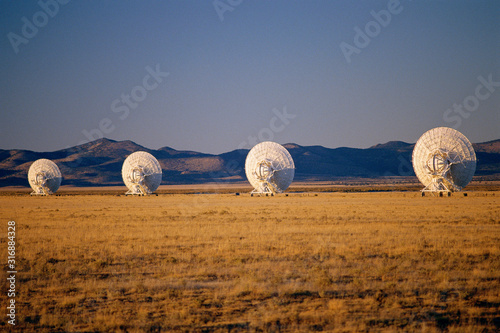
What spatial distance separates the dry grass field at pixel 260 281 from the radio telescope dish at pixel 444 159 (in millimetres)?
36861

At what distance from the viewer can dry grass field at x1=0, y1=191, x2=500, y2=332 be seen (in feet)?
32.0

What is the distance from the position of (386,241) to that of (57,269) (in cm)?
1362

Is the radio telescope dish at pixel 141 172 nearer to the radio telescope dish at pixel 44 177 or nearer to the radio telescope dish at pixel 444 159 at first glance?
the radio telescope dish at pixel 44 177

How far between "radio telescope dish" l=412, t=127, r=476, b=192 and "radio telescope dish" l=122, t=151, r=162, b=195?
40.8 meters

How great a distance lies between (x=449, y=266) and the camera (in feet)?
50.7

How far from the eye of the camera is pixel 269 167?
225 feet

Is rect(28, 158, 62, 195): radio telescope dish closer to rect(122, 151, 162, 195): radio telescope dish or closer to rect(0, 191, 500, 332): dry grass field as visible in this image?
rect(122, 151, 162, 195): radio telescope dish

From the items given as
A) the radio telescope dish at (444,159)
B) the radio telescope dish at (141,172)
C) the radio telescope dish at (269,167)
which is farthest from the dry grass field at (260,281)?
the radio telescope dish at (141,172)

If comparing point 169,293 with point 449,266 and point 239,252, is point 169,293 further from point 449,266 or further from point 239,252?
point 449,266

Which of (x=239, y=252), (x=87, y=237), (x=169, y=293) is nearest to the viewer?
(x=169, y=293)

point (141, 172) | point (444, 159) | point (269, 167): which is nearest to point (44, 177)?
point (141, 172)

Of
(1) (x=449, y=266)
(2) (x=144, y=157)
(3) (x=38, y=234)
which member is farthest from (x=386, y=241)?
(2) (x=144, y=157)

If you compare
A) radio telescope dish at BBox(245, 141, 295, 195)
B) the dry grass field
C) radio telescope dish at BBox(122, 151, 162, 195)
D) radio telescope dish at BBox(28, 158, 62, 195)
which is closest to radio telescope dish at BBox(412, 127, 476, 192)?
radio telescope dish at BBox(245, 141, 295, 195)

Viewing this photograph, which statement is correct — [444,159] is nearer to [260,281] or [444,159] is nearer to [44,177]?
[260,281]
